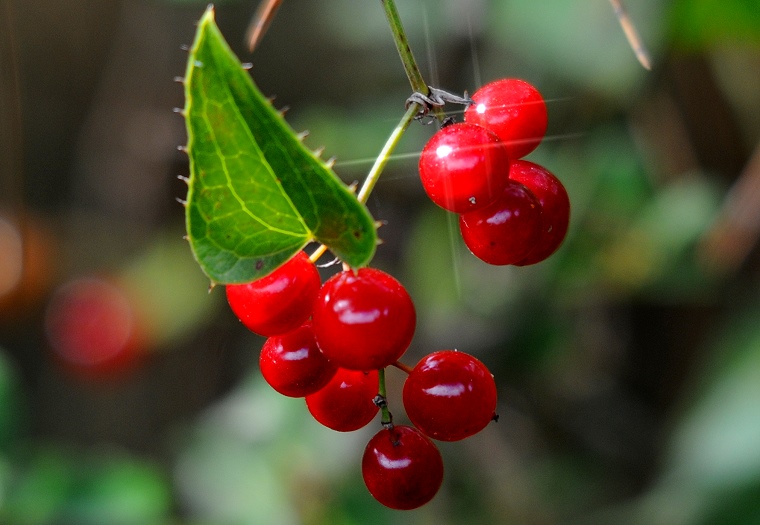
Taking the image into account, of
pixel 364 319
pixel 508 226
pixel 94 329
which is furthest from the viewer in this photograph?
pixel 94 329

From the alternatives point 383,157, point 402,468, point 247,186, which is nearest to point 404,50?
point 383,157

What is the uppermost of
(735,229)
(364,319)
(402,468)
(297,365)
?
(364,319)

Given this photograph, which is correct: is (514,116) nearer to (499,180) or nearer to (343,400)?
(499,180)

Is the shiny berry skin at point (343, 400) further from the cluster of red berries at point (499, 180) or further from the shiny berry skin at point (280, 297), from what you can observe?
the cluster of red berries at point (499, 180)

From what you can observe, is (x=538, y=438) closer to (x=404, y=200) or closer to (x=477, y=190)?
(x=404, y=200)

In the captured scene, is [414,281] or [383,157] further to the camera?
[414,281]

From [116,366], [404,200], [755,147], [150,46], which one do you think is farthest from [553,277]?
[150,46]

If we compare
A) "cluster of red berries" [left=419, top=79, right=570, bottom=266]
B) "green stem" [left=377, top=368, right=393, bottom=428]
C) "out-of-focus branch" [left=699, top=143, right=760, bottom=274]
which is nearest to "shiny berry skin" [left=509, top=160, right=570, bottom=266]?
"cluster of red berries" [left=419, top=79, right=570, bottom=266]

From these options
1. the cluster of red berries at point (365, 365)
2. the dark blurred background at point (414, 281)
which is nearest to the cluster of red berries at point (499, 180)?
the cluster of red berries at point (365, 365)
